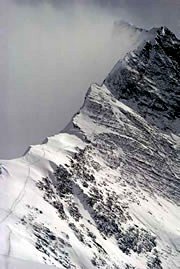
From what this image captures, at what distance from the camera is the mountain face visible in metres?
64.9

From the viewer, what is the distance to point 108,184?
92.2m

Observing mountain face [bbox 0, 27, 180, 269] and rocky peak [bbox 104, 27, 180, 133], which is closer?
mountain face [bbox 0, 27, 180, 269]

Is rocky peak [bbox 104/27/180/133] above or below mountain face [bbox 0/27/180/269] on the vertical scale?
above

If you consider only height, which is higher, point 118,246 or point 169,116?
point 169,116

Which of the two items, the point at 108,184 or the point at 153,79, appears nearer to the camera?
the point at 108,184

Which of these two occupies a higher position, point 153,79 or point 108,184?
point 153,79

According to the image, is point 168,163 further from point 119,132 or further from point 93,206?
point 93,206

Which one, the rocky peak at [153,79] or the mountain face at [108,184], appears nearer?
the mountain face at [108,184]

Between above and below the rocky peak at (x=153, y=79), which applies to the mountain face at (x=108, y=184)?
below

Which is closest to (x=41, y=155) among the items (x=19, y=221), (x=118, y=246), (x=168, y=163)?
(x=118, y=246)

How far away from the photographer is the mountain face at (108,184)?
6494 centimetres

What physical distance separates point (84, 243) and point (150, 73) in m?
77.2

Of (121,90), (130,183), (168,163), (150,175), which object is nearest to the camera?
(130,183)

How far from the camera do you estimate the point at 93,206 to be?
3219 inches
